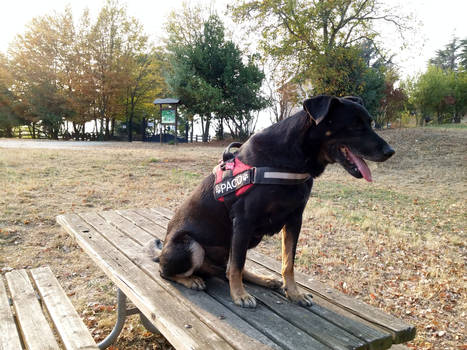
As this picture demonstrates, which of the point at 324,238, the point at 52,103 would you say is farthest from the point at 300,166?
the point at 52,103

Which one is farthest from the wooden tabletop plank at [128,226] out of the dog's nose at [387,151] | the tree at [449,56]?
the tree at [449,56]

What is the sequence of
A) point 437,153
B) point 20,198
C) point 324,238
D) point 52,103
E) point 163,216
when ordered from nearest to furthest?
point 163,216 → point 324,238 → point 20,198 → point 437,153 → point 52,103

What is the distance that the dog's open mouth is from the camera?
1881mm

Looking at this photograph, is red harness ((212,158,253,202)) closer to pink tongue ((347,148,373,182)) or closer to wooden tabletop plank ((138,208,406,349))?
pink tongue ((347,148,373,182))

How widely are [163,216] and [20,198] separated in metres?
4.35

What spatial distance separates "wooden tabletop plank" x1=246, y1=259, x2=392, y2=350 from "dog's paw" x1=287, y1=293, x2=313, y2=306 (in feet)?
0.11

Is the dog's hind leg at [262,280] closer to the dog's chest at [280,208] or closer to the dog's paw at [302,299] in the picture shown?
the dog's paw at [302,299]

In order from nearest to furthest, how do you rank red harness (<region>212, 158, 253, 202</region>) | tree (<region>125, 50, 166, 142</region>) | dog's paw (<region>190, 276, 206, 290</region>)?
red harness (<region>212, 158, 253, 202</region>) < dog's paw (<region>190, 276, 206, 290</region>) < tree (<region>125, 50, 166, 142</region>)

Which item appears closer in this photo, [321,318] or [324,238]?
[321,318]

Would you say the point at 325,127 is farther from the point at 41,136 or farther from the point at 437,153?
the point at 41,136

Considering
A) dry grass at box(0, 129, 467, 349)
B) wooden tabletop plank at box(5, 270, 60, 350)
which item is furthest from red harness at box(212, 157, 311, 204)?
wooden tabletop plank at box(5, 270, 60, 350)

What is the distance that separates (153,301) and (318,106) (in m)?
1.49

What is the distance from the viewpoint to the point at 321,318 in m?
1.89

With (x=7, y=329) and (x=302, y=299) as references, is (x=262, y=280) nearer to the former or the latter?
(x=302, y=299)
